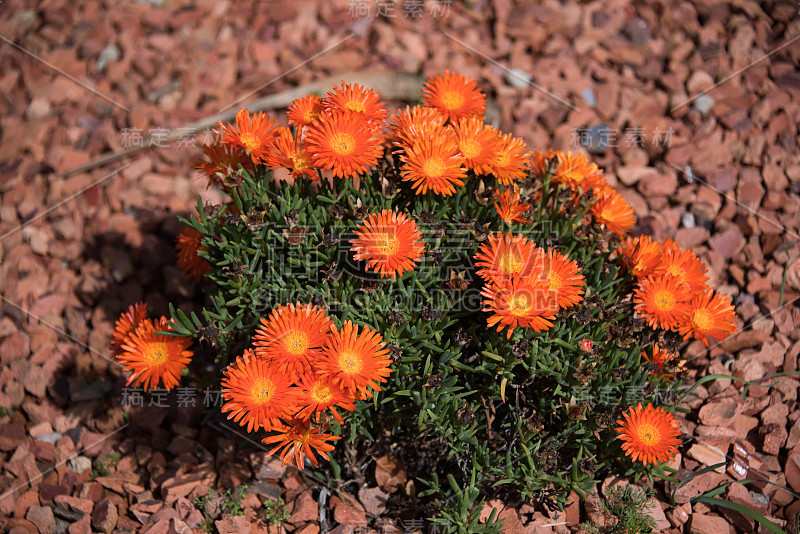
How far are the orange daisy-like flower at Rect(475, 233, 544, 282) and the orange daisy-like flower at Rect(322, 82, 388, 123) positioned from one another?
0.71 meters

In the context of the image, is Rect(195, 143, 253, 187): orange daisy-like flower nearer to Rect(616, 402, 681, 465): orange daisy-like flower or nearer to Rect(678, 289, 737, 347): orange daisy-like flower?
Rect(616, 402, 681, 465): orange daisy-like flower

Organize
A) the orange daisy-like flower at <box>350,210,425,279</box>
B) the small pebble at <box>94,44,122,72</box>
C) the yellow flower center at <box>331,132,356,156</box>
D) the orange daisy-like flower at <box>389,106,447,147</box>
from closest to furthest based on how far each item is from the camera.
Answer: the orange daisy-like flower at <box>350,210,425,279</box> < the yellow flower center at <box>331,132,356,156</box> < the orange daisy-like flower at <box>389,106,447,147</box> < the small pebble at <box>94,44,122,72</box>

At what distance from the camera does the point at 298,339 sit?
2453 millimetres

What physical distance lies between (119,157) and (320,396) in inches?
117

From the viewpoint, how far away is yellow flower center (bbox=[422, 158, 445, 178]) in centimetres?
257

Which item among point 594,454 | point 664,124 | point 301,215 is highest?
point 301,215

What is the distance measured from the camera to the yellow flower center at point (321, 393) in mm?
2395

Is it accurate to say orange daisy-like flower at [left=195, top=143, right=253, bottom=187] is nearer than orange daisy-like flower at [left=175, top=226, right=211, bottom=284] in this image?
Yes

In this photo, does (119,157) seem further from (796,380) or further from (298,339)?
(796,380)

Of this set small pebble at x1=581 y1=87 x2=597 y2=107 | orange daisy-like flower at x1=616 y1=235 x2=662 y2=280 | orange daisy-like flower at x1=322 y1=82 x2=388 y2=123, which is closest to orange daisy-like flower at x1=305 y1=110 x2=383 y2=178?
orange daisy-like flower at x1=322 y1=82 x2=388 y2=123

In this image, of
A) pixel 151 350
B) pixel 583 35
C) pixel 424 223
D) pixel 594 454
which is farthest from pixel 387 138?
pixel 583 35

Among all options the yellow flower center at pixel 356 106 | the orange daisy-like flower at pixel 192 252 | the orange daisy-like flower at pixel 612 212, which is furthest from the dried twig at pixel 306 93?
the orange daisy-like flower at pixel 612 212

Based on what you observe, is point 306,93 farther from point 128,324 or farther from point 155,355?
point 155,355

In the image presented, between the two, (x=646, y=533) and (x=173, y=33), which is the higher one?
(x=173, y=33)
